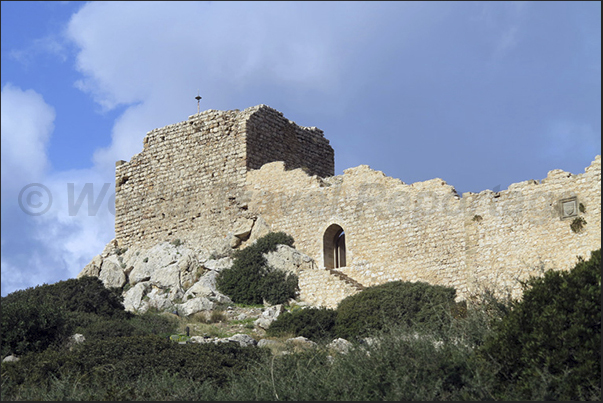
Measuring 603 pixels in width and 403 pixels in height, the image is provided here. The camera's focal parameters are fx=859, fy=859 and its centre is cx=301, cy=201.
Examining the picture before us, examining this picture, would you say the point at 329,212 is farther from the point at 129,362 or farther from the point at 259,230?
the point at 129,362

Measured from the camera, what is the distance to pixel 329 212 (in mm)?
23797

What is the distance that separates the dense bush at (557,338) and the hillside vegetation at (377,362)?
1 centimetres

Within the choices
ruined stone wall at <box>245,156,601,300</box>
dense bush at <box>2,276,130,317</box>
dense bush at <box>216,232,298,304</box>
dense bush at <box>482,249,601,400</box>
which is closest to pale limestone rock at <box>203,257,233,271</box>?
dense bush at <box>216,232,298,304</box>

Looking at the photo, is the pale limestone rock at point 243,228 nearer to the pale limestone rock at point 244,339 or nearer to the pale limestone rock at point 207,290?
the pale limestone rock at point 207,290

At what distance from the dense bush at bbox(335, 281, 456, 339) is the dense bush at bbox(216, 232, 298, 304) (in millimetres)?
2286

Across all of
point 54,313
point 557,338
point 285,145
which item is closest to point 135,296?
point 54,313

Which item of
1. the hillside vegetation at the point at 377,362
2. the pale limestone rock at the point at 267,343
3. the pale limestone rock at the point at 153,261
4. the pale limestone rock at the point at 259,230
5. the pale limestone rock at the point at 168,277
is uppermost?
the pale limestone rock at the point at 259,230

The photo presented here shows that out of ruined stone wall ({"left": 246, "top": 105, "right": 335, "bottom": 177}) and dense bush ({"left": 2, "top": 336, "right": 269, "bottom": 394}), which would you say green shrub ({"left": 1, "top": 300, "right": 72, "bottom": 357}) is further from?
ruined stone wall ({"left": 246, "top": 105, "right": 335, "bottom": 177})

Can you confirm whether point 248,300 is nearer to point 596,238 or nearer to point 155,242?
point 155,242

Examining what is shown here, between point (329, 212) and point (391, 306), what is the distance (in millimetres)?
4623

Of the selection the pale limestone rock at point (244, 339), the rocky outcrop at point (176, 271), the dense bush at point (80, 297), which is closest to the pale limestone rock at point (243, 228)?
the rocky outcrop at point (176, 271)

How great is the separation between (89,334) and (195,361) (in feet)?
15.2

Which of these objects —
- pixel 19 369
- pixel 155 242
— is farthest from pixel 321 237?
pixel 19 369

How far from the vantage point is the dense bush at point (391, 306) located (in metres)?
19.2
